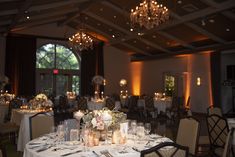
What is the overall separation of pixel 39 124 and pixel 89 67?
1406cm

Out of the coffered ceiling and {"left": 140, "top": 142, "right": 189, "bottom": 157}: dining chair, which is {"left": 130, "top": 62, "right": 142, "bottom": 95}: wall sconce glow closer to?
the coffered ceiling

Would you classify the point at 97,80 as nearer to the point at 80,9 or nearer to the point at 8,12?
the point at 80,9

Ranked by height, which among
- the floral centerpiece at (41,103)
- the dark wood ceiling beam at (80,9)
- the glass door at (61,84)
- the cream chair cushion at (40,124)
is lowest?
the cream chair cushion at (40,124)

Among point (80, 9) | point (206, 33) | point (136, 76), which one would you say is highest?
point (80, 9)

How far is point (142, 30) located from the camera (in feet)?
46.3

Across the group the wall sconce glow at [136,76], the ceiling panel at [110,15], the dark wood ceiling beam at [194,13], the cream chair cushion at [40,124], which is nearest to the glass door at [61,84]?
the wall sconce glow at [136,76]

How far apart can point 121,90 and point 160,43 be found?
5.04 metres

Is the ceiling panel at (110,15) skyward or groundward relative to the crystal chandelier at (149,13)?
skyward

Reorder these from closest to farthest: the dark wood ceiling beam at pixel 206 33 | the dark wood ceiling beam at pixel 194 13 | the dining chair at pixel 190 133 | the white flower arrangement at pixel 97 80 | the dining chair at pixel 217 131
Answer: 1. the dining chair at pixel 190 133
2. the dining chair at pixel 217 131
3. the dark wood ceiling beam at pixel 194 13
4. the dark wood ceiling beam at pixel 206 33
5. the white flower arrangement at pixel 97 80

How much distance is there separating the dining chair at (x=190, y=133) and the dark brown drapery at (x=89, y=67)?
47.0ft

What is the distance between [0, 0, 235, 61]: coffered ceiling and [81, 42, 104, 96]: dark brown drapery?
106 cm

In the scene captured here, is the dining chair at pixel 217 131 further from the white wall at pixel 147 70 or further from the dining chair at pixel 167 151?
the white wall at pixel 147 70

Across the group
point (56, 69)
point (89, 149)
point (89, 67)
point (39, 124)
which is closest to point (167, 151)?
point (89, 149)

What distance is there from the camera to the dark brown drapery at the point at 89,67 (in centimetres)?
1825
